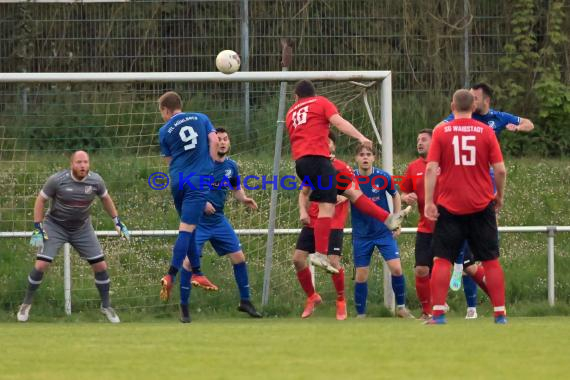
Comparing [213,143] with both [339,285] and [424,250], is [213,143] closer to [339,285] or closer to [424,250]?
[339,285]

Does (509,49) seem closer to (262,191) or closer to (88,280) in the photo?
(262,191)

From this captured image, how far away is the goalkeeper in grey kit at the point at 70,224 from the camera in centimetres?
1251

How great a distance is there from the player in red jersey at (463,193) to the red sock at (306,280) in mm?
3194

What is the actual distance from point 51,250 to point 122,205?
10.3 ft

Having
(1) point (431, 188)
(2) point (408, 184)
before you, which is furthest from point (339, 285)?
(1) point (431, 188)

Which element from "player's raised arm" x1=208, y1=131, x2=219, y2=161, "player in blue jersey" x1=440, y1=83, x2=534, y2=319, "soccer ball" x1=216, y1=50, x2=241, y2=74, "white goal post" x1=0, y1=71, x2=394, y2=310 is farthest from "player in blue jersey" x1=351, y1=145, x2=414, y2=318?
"player's raised arm" x1=208, y1=131, x2=219, y2=161

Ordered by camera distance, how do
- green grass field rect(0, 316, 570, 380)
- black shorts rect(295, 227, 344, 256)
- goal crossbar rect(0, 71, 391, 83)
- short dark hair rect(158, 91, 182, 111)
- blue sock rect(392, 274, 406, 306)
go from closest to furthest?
green grass field rect(0, 316, 570, 380) < short dark hair rect(158, 91, 182, 111) < black shorts rect(295, 227, 344, 256) < blue sock rect(392, 274, 406, 306) < goal crossbar rect(0, 71, 391, 83)

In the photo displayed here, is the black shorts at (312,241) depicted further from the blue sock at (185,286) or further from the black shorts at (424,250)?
the blue sock at (185,286)

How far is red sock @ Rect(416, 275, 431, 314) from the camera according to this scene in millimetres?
12430

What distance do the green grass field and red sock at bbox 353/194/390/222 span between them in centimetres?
253

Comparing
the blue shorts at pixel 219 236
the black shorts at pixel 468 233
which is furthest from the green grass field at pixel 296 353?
the blue shorts at pixel 219 236

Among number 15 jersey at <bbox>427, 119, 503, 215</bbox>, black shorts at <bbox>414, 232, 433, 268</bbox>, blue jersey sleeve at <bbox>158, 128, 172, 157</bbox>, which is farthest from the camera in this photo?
black shorts at <bbox>414, 232, 433, 268</bbox>

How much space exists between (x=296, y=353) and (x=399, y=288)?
210 inches

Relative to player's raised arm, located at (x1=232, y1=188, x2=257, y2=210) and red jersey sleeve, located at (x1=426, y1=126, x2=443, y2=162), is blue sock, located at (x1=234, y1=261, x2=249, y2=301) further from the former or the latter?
red jersey sleeve, located at (x1=426, y1=126, x2=443, y2=162)
